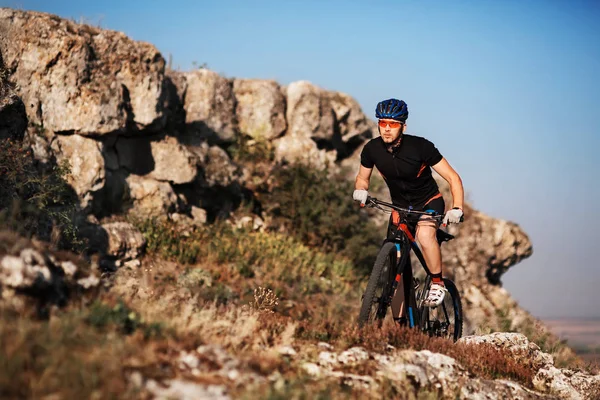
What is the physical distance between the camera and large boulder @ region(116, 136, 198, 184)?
1605cm

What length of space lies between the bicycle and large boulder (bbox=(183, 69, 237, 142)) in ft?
37.4

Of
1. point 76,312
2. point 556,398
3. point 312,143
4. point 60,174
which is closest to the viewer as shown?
point 76,312

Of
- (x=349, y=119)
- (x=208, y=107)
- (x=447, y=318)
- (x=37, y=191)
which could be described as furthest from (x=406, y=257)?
(x=349, y=119)

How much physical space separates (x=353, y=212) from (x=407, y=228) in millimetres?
10839

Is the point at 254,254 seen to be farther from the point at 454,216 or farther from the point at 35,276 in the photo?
the point at 35,276

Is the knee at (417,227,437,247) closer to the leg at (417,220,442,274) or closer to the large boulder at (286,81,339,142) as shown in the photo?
the leg at (417,220,442,274)

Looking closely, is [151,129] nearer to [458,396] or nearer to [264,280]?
[264,280]

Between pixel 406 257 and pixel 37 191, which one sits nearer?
pixel 406 257

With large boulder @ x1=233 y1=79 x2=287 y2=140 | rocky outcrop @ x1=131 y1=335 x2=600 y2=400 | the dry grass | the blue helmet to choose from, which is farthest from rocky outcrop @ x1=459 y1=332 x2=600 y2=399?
large boulder @ x1=233 y1=79 x2=287 y2=140

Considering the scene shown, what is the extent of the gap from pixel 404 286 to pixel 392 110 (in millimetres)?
2036

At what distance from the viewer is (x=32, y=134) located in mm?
13367

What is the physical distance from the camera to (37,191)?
40.5 feet

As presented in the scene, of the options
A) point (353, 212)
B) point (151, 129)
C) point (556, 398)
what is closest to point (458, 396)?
point (556, 398)

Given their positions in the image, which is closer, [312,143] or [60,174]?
[60,174]
